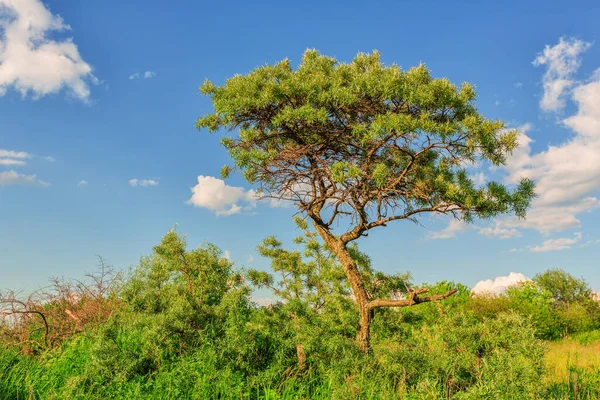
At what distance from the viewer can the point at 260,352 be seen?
24.2 feet

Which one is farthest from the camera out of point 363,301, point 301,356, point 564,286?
point 564,286

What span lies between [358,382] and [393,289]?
11.4 feet

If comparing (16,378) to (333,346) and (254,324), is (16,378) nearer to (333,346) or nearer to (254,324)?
(254,324)

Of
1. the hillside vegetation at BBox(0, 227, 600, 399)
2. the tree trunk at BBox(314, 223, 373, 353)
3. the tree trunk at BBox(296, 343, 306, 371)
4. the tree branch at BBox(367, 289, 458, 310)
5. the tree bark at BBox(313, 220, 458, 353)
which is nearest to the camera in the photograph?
the hillside vegetation at BBox(0, 227, 600, 399)

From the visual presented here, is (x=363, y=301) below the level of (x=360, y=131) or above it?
below

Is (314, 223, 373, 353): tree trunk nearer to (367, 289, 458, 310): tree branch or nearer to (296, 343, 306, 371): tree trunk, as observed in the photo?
(367, 289, 458, 310): tree branch

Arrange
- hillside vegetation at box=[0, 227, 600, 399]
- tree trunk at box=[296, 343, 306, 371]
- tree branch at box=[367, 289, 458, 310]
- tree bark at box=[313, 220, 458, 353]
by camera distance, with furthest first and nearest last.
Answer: tree bark at box=[313, 220, 458, 353], tree branch at box=[367, 289, 458, 310], tree trunk at box=[296, 343, 306, 371], hillside vegetation at box=[0, 227, 600, 399]

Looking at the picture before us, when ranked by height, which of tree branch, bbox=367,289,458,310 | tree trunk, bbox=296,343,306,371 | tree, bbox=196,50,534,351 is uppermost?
tree, bbox=196,50,534,351

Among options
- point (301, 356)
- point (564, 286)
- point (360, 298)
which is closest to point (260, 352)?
point (301, 356)

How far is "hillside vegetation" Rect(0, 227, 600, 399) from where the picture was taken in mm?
6031

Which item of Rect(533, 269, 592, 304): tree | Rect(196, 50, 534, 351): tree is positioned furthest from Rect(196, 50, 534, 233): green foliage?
Rect(533, 269, 592, 304): tree

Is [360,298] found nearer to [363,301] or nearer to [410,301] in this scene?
[363,301]

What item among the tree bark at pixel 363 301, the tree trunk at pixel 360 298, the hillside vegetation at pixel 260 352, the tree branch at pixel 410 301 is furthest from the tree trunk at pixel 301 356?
the tree branch at pixel 410 301

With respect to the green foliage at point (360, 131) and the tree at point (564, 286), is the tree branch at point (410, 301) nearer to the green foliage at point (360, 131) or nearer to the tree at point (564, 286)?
the green foliage at point (360, 131)
